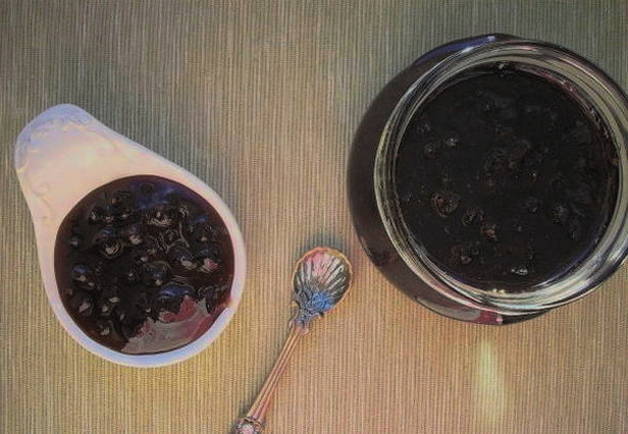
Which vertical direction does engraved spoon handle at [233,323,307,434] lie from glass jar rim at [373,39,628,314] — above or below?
below

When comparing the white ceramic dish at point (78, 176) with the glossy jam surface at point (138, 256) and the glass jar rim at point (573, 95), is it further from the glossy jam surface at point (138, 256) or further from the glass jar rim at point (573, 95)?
the glass jar rim at point (573, 95)

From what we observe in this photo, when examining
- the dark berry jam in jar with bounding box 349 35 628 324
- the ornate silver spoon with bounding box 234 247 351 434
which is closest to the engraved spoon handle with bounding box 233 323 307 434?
the ornate silver spoon with bounding box 234 247 351 434

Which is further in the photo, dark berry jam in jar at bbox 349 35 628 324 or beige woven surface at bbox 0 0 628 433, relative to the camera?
beige woven surface at bbox 0 0 628 433

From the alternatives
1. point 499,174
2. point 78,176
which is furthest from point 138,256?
point 499,174

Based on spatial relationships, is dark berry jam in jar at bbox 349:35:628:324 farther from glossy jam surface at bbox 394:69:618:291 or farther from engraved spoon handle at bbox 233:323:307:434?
engraved spoon handle at bbox 233:323:307:434

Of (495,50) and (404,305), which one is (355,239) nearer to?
(404,305)

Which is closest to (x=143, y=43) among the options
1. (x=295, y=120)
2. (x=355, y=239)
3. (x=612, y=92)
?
(x=295, y=120)

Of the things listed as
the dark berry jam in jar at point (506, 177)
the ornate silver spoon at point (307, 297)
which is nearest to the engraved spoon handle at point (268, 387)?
the ornate silver spoon at point (307, 297)
